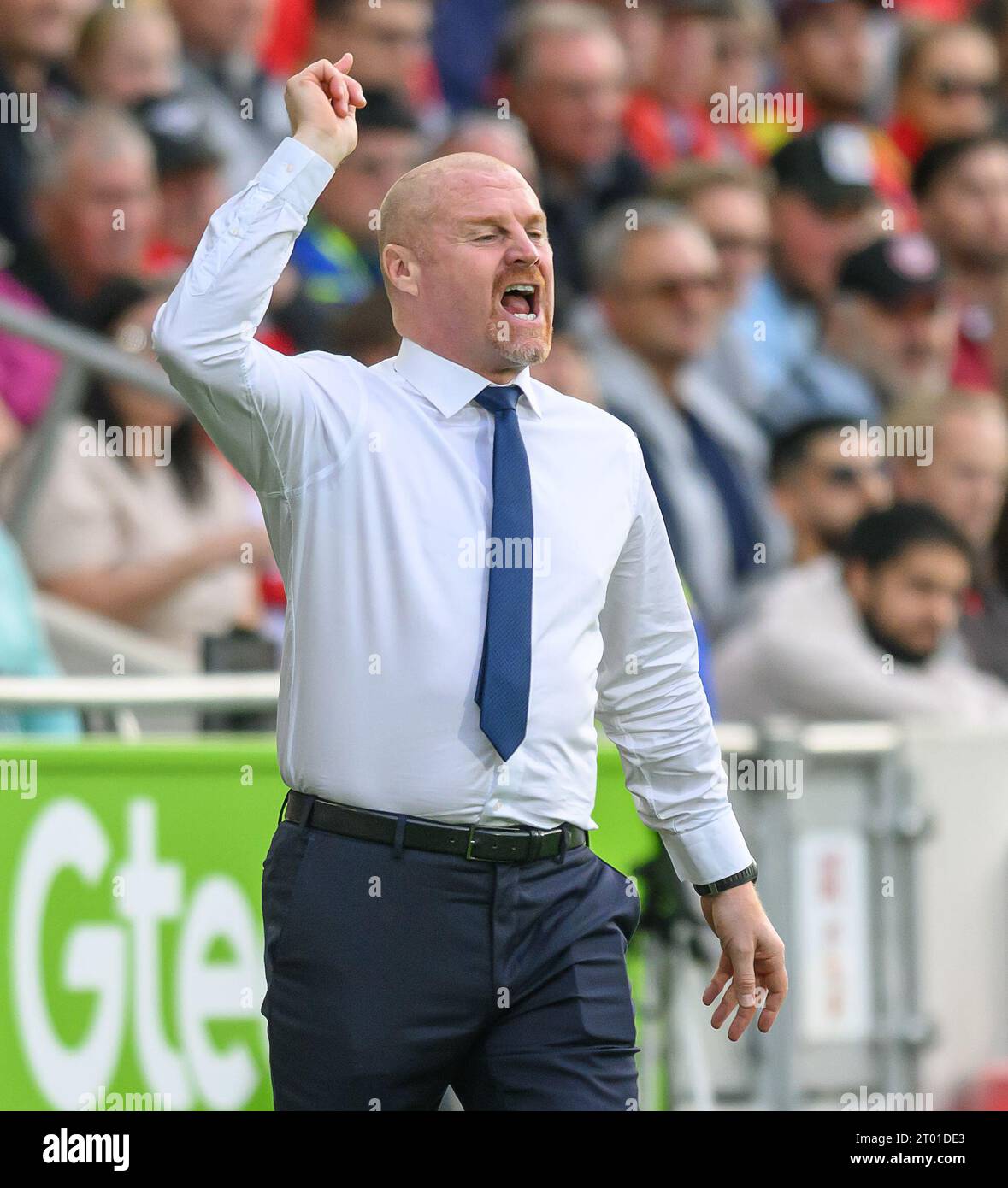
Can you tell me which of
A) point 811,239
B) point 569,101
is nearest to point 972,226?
point 811,239

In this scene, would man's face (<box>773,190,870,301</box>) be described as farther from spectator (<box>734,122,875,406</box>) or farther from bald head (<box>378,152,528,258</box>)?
bald head (<box>378,152,528,258</box>)

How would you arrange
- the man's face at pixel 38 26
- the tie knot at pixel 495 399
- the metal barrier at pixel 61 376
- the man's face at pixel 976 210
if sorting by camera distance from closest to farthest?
the tie knot at pixel 495 399, the metal barrier at pixel 61 376, the man's face at pixel 38 26, the man's face at pixel 976 210

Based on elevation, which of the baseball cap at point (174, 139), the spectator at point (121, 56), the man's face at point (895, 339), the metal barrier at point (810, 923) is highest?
the spectator at point (121, 56)

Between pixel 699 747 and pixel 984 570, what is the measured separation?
446 cm

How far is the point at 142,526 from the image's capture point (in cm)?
608

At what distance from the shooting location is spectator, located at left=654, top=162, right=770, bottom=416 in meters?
8.27

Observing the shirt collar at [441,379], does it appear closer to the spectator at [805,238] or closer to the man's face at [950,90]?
the spectator at [805,238]

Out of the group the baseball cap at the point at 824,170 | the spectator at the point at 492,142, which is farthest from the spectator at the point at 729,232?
the spectator at the point at 492,142

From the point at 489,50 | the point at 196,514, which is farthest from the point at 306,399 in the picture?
the point at 489,50

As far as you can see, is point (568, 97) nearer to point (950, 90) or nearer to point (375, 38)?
point (375, 38)

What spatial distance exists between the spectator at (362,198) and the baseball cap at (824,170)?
2.07 meters

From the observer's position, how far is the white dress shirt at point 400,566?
2.90 m

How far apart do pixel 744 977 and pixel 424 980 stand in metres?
0.53

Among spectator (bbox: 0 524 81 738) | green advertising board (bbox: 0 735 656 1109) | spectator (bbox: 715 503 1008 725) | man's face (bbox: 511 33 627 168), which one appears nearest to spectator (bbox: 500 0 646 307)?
man's face (bbox: 511 33 627 168)
